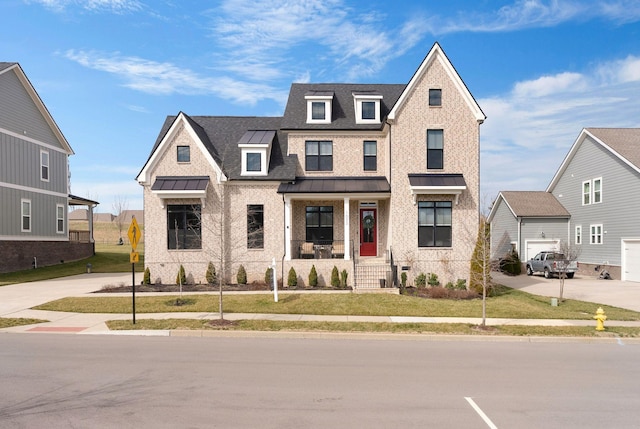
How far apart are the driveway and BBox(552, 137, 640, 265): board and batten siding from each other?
2.98 m

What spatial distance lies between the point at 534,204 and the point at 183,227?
28.3 meters

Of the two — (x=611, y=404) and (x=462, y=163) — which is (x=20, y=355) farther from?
(x=462, y=163)

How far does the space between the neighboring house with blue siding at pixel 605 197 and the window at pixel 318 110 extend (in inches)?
785

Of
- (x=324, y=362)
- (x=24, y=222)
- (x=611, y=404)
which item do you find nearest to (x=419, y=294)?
(x=324, y=362)

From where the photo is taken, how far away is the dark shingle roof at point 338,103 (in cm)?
2189

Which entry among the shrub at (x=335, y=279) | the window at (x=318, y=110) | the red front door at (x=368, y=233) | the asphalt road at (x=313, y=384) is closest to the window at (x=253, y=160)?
the window at (x=318, y=110)

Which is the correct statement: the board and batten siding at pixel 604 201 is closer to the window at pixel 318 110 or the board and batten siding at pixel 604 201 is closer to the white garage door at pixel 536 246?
the white garage door at pixel 536 246

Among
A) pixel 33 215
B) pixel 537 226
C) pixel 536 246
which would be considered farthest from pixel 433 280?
pixel 33 215

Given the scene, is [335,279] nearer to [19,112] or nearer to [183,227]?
[183,227]

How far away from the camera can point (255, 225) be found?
21.2 metres

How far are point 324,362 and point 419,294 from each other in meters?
10.1

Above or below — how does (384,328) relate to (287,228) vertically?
below

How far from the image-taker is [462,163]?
66.9 ft

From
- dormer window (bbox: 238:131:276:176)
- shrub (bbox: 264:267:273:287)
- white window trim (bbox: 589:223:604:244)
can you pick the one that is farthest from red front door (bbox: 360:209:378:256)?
white window trim (bbox: 589:223:604:244)
